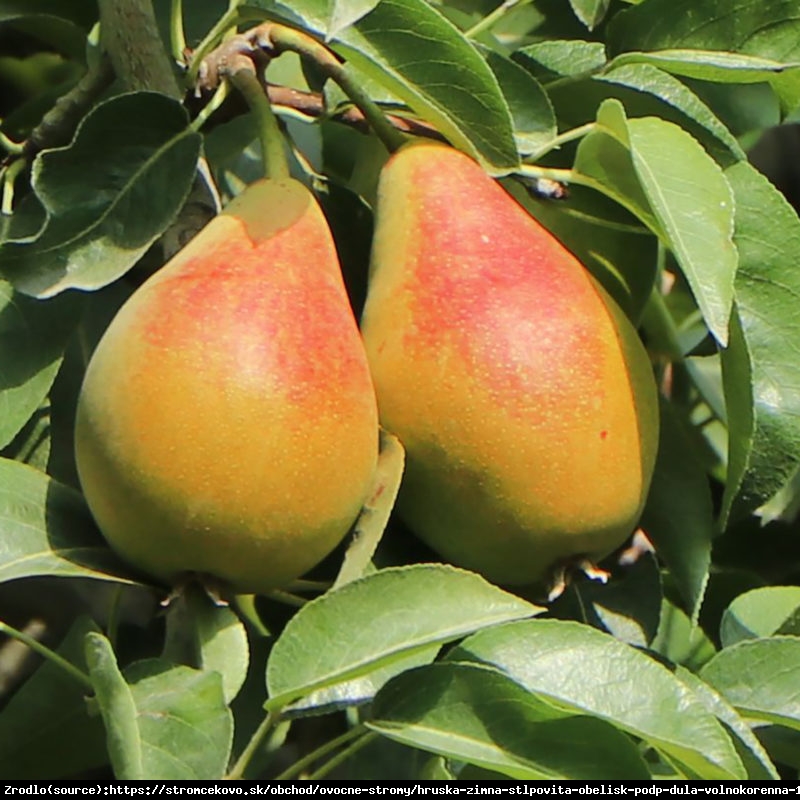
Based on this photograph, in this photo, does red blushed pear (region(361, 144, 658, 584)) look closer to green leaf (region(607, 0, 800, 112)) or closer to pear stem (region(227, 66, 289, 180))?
pear stem (region(227, 66, 289, 180))

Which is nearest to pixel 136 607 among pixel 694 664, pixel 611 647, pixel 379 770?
pixel 379 770

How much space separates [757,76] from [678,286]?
487 millimetres

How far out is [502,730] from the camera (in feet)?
2.84

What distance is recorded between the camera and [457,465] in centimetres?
92

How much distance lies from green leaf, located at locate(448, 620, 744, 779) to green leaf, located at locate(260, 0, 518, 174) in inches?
12.5

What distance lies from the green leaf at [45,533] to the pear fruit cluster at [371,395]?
0.04 meters

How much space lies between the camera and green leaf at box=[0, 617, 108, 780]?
112 cm

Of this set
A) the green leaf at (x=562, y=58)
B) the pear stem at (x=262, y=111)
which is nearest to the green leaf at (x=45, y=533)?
the pear stem at (x=262, y=111)

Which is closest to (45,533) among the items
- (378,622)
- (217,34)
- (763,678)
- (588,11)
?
(378,622)

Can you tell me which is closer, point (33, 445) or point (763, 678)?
point (763, 678)

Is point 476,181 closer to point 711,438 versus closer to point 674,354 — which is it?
point 674,354

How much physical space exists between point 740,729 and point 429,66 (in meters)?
0.46

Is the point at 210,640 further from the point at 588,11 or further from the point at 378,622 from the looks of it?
the point at 588,11

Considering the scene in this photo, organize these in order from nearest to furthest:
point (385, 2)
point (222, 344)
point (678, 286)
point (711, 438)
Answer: point (222, 344) < point (385, 2) < point (711, 438) < point (678, 286)
